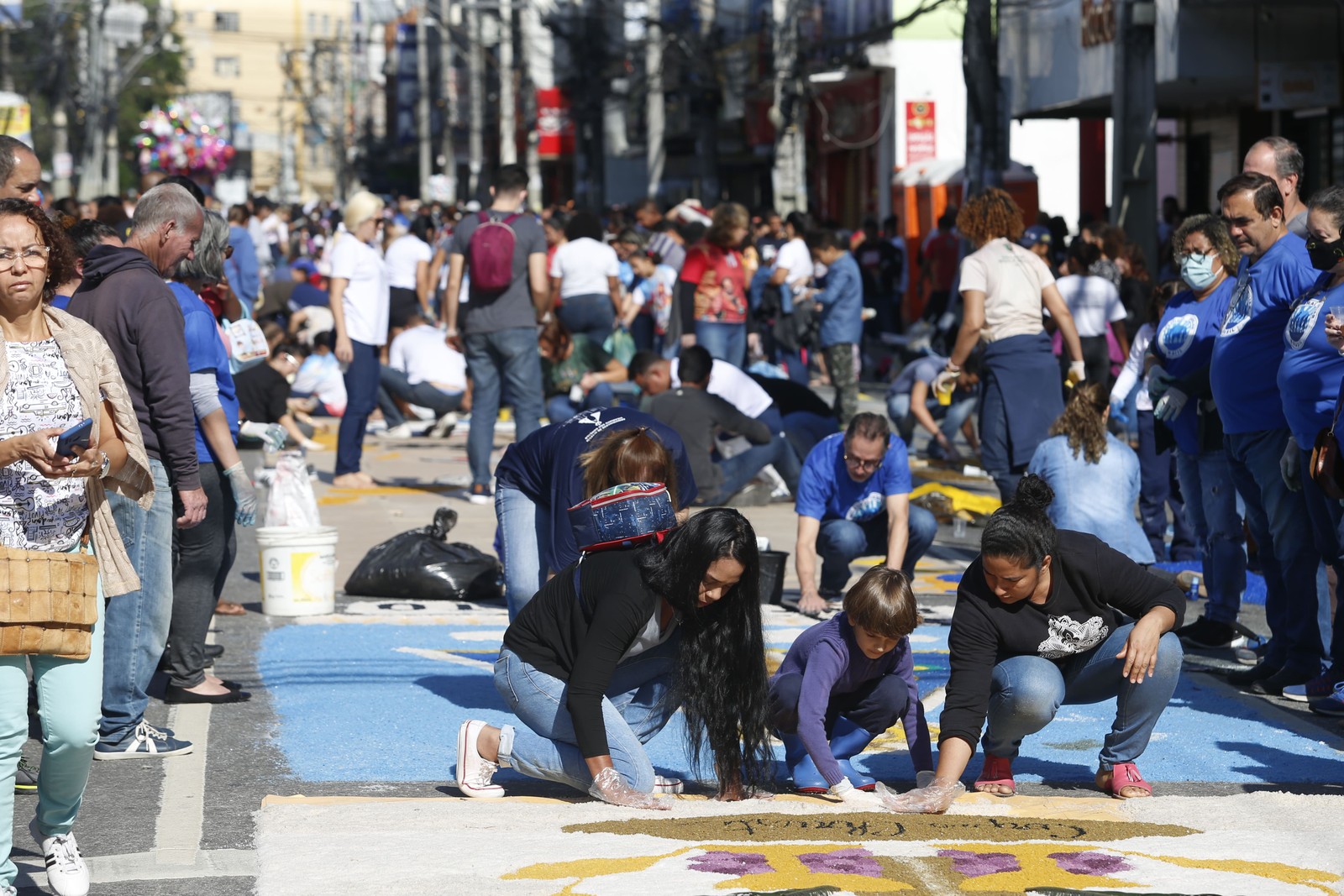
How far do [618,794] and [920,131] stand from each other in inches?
1098

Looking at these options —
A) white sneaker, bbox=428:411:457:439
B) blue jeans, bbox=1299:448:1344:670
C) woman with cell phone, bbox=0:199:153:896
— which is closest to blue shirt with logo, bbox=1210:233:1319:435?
blue jeans, bbox=1299:448:1344:670

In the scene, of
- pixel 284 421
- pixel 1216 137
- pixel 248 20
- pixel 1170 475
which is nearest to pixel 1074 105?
pixel 1216 137

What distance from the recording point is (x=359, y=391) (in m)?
12.5

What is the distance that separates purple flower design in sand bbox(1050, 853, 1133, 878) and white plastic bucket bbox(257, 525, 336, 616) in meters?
4.54

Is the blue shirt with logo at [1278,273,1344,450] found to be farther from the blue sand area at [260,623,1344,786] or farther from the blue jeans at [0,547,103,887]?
the blue jeans at [0,547,103,887]

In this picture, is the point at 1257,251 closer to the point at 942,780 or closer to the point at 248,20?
the point at 942,780

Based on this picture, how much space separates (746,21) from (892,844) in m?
39.8

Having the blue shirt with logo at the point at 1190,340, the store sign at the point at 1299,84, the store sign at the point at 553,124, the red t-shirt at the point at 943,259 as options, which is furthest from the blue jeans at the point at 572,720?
the store sign at the point at 553,124

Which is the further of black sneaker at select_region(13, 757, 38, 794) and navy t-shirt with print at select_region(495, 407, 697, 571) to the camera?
navy t-shirt with print at select_region(495, 407, 697, 571)

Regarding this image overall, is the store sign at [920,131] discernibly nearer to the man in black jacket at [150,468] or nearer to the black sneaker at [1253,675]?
the black sneaker at [1253,675]

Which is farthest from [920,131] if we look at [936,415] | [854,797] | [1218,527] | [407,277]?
[854,797]

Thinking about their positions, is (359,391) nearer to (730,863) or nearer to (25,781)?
(25,781)

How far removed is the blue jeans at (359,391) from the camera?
40.9ft

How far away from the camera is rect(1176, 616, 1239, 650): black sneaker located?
7.88 meters
